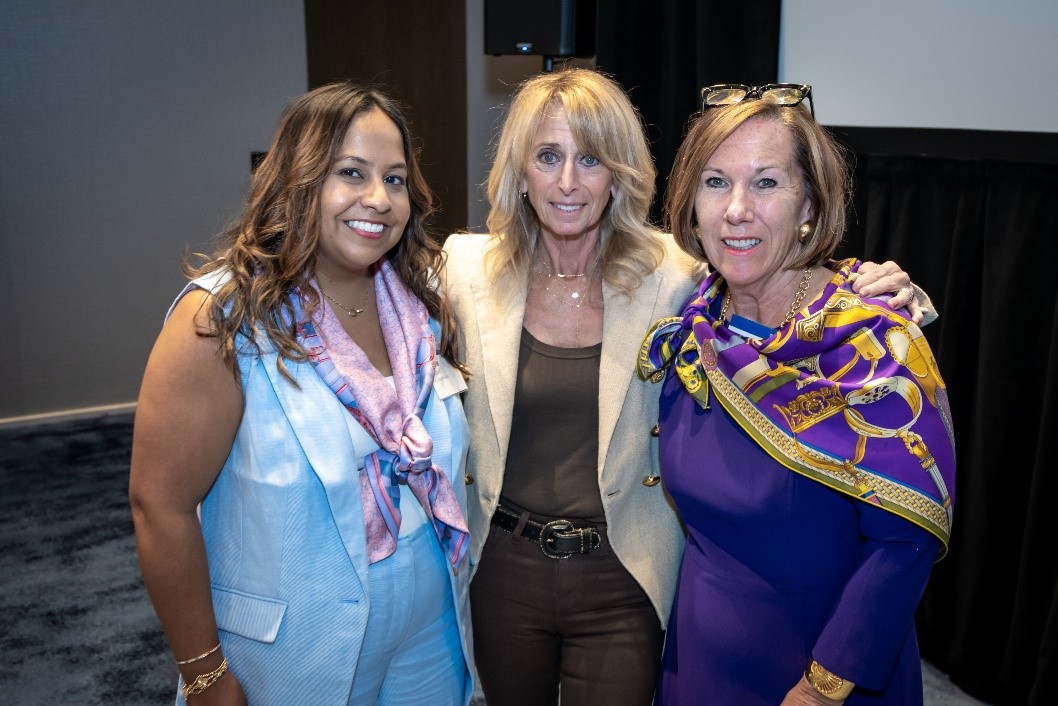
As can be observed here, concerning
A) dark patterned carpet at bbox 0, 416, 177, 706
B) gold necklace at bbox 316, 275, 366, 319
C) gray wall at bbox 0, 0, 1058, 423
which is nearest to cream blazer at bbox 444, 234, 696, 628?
gold necklace at bbox 316, 275, 366, 319

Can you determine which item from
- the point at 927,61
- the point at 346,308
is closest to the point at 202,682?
the point at 346,308

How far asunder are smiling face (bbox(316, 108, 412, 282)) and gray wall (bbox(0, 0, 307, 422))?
384cm

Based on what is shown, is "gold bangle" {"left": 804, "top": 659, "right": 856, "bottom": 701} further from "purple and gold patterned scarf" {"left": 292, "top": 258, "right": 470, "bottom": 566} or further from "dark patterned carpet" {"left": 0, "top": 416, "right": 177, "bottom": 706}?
"dark patterned carpet" {"left": 0, "top": 416, "right": 177, "bottom": 706}

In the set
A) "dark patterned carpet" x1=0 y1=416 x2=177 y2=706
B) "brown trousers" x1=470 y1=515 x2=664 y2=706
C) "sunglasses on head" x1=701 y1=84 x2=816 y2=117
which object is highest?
"sunglasses on head" x1=701 y1=84 x2=816 y2=117

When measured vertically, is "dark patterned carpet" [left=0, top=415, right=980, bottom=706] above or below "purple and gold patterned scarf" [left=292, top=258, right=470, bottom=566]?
below

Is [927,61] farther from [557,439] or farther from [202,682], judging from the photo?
[202,682]

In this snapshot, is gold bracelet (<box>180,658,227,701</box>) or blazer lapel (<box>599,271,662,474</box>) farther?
blazer lapel (<box>599,271,662,474</box>)

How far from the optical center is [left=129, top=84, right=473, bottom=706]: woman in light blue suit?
155 cm

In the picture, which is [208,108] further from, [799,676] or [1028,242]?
[799,676]

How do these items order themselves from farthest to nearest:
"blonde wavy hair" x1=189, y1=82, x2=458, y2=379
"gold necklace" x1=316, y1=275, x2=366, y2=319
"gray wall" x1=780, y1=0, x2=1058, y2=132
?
"gray wall" x1=780, y1=0, x2=1058, y2=132 < "gold necklace" x1=316, y1=275, x2=366, y2=319 < "blonde wavy hair" x1=189, y1=82, x2=458, y2=379

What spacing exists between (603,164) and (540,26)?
216 centimetres

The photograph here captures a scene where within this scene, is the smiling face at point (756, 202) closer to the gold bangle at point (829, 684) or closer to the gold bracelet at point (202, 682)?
the gold bangle at point (829, 684)

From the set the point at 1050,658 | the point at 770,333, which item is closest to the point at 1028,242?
the point at 1050,658

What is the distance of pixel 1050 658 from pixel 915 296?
1.61 meters
